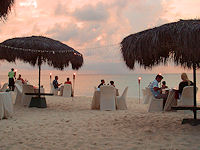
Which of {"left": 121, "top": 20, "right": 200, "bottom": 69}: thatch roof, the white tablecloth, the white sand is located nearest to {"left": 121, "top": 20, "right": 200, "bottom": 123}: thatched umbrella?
{"left": 121, "top": 20, "right": 200, "bottom": 69}: thatch roof

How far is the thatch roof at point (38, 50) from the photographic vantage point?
8281mm

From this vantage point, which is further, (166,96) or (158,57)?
(166,96)

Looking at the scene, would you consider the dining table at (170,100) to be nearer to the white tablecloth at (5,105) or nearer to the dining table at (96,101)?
the dining table at (96,101)

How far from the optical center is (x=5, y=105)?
6344mm

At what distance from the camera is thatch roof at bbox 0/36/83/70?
8.28 meters

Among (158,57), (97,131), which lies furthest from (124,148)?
(158,57)

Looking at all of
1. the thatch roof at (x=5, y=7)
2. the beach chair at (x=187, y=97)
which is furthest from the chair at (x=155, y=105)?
the thatch roof at (x=5, y=7)

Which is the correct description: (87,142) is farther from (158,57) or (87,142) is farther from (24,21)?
(24,21)

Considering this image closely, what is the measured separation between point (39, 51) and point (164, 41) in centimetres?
447

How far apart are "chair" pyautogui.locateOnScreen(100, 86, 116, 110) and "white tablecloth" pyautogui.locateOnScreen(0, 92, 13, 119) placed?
2.77 metres

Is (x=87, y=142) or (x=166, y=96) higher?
(x=166, y=96)

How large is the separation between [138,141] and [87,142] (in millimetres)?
785

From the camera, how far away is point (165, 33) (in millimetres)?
4719

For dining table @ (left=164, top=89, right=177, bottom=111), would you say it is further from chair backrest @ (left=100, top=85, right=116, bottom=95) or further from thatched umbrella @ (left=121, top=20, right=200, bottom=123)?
thatched umbrella @ (left=121, top=20, right=200, bottom=123)
